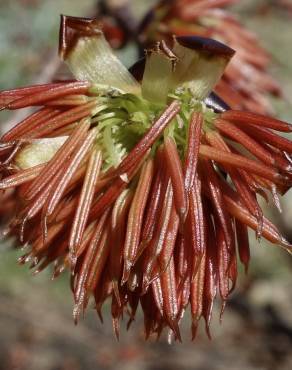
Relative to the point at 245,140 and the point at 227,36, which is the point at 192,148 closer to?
the point at 245,140

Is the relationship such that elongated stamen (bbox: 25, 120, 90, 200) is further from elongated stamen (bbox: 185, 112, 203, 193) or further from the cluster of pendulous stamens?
elongated stamen (bbox: 185, 112, 203, 193)

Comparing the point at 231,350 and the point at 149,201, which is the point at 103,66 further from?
the point at 231,350

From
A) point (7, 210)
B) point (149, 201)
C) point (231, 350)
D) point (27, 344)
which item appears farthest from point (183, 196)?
point (231, 350)

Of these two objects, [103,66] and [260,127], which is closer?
[260,127]

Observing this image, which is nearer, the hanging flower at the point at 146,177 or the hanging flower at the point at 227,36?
the hanging flower at the point at 146,177

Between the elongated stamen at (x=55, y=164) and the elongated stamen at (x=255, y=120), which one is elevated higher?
the elongated stamen at (x=255, y=120)

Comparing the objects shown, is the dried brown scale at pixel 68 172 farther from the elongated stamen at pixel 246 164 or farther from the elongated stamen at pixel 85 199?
the elongated stamen at pixel 246 164

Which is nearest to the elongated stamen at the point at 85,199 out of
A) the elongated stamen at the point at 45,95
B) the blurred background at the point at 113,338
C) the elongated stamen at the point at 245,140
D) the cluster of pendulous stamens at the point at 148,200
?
the cluster of pendulous stamens at the point at 148,200
